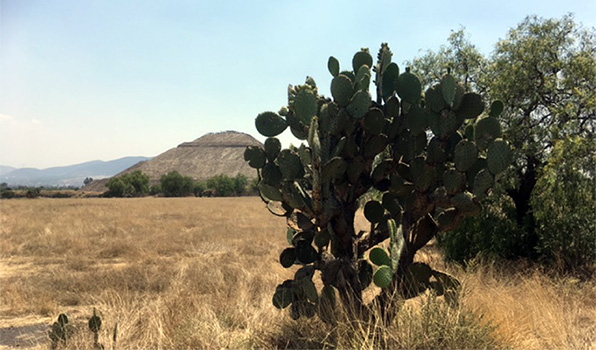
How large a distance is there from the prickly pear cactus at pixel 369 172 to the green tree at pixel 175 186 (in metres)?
82.6

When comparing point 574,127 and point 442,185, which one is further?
point 574,127

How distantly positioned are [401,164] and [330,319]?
199 centimetres

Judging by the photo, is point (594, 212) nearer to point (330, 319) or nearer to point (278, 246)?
point (330, 319)

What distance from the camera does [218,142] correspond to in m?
188

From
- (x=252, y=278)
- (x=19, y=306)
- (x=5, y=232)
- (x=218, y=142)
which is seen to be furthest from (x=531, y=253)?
(x=218, y=142)

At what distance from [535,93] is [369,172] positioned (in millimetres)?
5897

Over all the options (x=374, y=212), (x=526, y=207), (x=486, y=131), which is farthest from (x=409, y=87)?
(x=526, y=207)

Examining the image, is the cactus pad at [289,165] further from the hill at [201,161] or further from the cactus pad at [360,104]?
the hill at [201,161]

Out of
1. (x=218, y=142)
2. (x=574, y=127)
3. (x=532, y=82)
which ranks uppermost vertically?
(x=218, y=142)

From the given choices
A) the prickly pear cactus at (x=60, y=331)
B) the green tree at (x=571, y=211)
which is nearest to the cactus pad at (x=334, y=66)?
the prickly pear cactus at (x=60, y=331)

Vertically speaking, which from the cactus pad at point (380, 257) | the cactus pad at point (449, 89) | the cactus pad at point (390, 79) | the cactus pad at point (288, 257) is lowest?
the cactus pad at point (288, 257)

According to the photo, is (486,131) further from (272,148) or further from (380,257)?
(272,148)

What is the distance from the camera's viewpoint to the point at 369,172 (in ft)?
16.2

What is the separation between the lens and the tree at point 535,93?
8.17m
